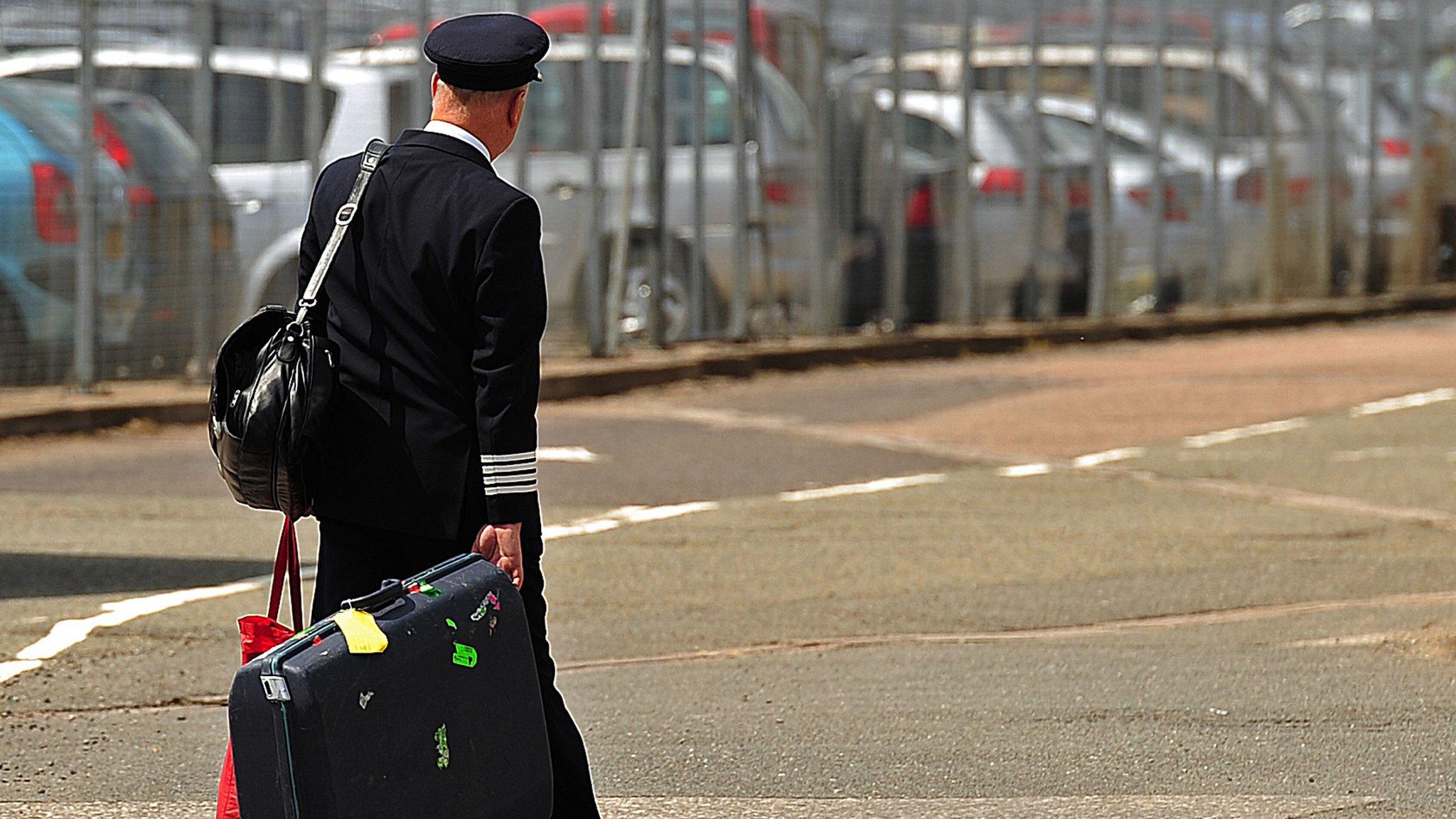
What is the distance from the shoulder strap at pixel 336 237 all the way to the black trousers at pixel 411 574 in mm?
450

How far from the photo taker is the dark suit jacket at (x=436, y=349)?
167 inches


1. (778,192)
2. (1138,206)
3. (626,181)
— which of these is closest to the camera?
(626,181)

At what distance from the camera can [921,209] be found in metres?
18.1

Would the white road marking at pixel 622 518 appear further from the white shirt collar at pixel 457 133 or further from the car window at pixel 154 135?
the white shirt collar at pixel 457 133

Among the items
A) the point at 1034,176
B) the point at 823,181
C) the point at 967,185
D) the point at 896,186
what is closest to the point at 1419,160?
the point at 1034,176

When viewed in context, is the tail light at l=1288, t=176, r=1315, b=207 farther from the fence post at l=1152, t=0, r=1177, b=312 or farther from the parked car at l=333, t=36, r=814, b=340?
the parked car at l=333, t=36, r=814, b=340

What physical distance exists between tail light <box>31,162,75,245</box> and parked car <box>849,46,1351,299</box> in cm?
776

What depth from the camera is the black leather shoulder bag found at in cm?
416

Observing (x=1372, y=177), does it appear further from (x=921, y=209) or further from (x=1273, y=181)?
(x=921, y=209)

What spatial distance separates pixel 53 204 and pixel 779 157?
605 centimetres

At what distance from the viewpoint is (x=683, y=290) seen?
16406 mm

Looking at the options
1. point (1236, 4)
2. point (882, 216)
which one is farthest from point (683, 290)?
point (1236, 4)

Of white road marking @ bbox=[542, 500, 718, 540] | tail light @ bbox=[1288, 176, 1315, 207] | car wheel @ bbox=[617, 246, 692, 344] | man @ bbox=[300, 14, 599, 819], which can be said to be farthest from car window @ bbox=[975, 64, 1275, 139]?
man @ bbox=[300, 14, 599, 819]

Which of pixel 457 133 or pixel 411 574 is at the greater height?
pixel 457 133
